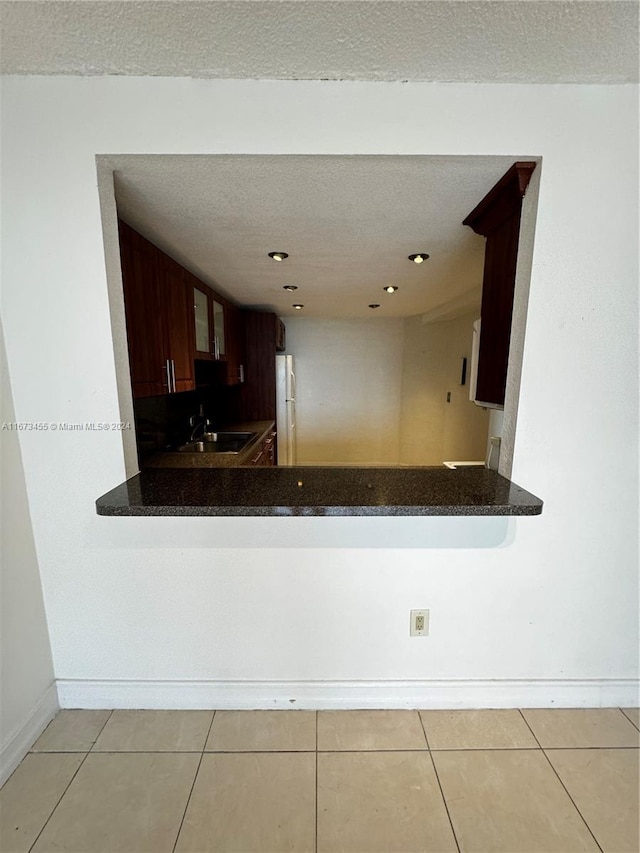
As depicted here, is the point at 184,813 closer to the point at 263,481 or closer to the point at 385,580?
the point at 385,580

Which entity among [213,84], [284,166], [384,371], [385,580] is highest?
[213,84]

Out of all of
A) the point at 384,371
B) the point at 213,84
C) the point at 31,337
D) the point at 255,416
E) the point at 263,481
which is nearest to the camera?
the point at 213,84

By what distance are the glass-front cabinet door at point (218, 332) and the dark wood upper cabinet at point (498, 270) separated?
201 cm

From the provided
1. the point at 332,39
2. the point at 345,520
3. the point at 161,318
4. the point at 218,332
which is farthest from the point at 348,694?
the point at 218,332

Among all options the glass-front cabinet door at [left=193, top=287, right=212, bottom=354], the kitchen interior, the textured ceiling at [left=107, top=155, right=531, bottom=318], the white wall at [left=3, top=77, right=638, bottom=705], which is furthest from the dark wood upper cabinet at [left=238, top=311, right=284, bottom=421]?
the white wall at [left=3, top=77, right=638, bottom=705]

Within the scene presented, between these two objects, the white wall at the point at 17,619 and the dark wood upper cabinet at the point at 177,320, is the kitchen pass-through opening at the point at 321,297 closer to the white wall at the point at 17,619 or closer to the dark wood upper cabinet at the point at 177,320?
the dark wood upper cabinet at the point at 177,320

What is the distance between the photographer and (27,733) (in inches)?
50.4

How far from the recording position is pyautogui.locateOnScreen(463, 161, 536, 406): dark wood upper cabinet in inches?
48.4

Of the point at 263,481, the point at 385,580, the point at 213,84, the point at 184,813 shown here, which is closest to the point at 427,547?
the point at 385,580

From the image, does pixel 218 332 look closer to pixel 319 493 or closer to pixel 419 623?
pixel 319 493

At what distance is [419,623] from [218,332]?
8.53 ft

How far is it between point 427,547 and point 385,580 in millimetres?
216

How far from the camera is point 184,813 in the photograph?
110cm

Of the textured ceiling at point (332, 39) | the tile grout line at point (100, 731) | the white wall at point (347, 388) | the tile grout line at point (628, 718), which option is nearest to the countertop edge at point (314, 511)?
the tile grout line at point (100, 731)
